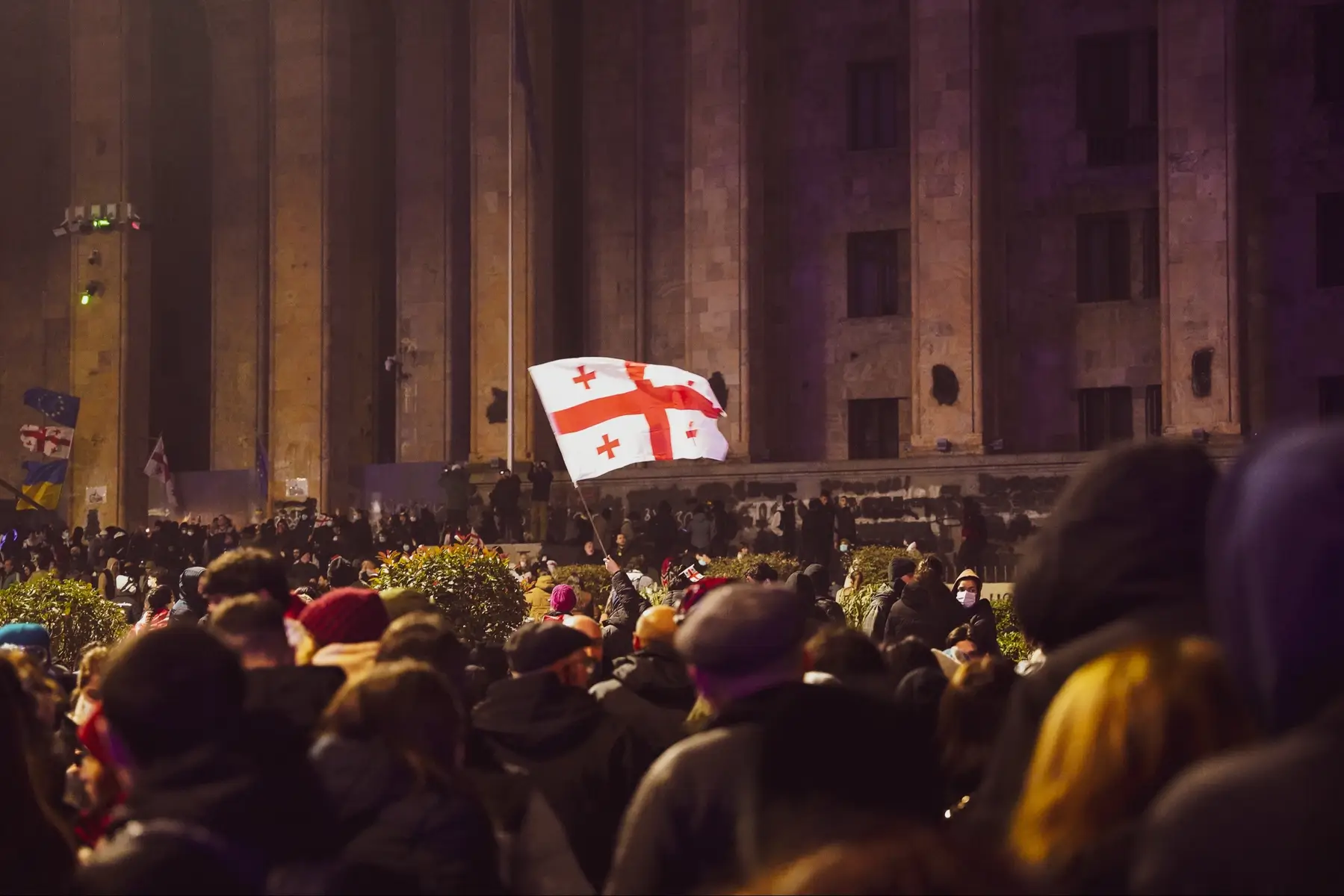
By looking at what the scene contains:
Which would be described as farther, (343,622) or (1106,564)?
(343,622)

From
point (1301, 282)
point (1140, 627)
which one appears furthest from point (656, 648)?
point (1301, 282)

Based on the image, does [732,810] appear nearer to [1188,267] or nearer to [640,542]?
[640,542]

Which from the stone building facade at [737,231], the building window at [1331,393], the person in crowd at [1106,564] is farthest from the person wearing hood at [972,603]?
the building window at [1331,393]

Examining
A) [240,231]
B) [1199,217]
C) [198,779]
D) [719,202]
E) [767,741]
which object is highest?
[240,231]

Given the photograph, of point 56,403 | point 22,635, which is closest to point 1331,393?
point 56,403

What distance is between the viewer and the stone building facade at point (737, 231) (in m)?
35.1

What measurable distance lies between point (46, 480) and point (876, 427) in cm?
1527

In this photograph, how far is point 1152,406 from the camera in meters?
36.1

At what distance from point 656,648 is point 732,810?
343 cm

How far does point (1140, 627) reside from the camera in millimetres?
3312

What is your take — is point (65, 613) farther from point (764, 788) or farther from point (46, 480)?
point (46, 480)

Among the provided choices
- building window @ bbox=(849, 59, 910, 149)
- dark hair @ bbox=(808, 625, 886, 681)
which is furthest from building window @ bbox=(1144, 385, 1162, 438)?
dark hair @ bbox=(808, 625, 886, 681)

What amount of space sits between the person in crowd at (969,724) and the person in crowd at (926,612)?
6504mm

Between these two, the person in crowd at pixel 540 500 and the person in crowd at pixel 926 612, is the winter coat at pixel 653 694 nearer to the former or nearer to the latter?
the person in crowd at pixel 926 612
